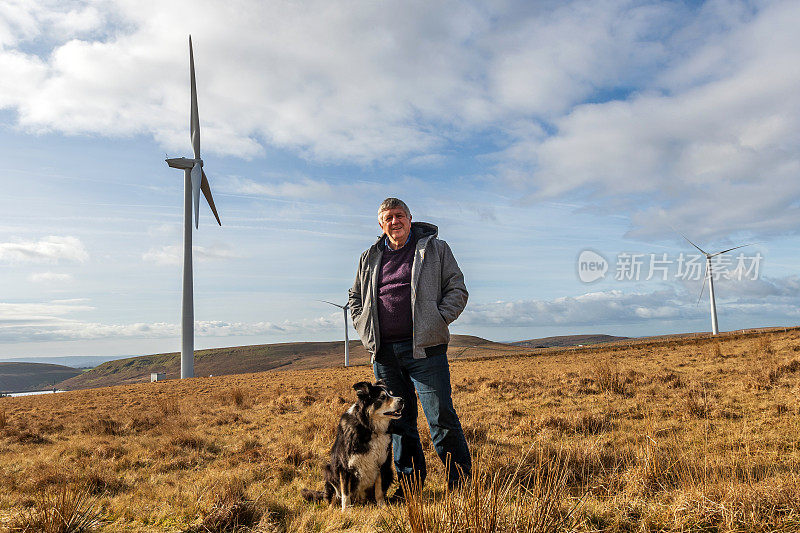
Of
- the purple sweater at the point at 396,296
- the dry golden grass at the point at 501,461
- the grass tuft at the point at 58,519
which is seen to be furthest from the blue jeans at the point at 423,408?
the grass tuft at the point at 58,519

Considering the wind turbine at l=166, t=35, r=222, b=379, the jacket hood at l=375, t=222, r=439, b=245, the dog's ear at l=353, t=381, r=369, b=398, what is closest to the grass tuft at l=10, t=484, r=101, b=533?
the dog's ear at l=353, t=381, r=369, b=398

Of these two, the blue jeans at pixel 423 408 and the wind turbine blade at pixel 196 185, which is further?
the wind turbine blade at pixel 196 185

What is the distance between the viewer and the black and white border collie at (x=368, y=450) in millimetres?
4789

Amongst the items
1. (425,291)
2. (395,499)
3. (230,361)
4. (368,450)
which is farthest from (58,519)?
(230,361)

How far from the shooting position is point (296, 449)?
26.1ft

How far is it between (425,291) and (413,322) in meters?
0.33

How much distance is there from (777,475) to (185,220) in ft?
148

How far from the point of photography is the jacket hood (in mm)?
5250

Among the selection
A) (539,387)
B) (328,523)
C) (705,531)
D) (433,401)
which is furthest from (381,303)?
(539,387)

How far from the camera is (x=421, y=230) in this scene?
533cm

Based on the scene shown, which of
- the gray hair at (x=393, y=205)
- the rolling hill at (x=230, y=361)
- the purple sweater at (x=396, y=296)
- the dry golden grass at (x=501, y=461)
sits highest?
the gray hair at (x=393, y=205)

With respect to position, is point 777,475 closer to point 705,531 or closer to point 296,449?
point 705,531

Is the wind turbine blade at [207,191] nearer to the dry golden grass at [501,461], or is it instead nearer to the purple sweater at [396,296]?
the dry golden grass at [501,461]

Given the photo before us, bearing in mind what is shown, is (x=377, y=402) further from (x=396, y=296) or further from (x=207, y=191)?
(x=207, y=191)
